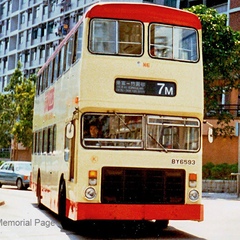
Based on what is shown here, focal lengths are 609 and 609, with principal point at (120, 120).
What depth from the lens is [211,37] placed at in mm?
29953

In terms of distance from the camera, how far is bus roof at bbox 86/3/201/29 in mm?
11984

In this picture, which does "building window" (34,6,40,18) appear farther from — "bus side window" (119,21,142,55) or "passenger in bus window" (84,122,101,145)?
"passenger in bus window" (84,122,101,145)

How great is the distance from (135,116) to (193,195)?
1936 millimetres

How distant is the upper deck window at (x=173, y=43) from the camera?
40.2 ft

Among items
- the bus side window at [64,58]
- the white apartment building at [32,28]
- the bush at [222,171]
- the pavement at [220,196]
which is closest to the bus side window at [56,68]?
the bus side window at [64,58]

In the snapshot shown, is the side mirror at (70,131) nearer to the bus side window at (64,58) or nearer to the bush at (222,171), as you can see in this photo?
the bus side window at (64,58)

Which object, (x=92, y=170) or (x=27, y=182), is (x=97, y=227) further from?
(x=27, y=182)

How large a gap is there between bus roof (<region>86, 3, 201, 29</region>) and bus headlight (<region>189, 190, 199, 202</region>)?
3.39m

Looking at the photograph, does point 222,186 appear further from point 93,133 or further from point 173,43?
point 93,133

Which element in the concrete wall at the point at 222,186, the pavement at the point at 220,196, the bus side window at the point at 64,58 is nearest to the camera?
the bus side window at the point at 64,58

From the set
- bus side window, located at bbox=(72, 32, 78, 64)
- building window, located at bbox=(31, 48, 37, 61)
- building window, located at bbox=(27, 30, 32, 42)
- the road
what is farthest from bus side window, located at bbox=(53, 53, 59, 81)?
building window, located at bbox=(27, 30, 32, 42)

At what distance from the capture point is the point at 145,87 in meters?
12.1

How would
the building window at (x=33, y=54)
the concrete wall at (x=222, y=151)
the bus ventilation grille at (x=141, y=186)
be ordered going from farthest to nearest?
1. the building window at (x=33, y=54)
2. the concrete wall at (x=222, y=151)
3. the bus ventilation grille at (x=141, y=186)

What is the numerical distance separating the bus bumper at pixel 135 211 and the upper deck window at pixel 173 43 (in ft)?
9.88
